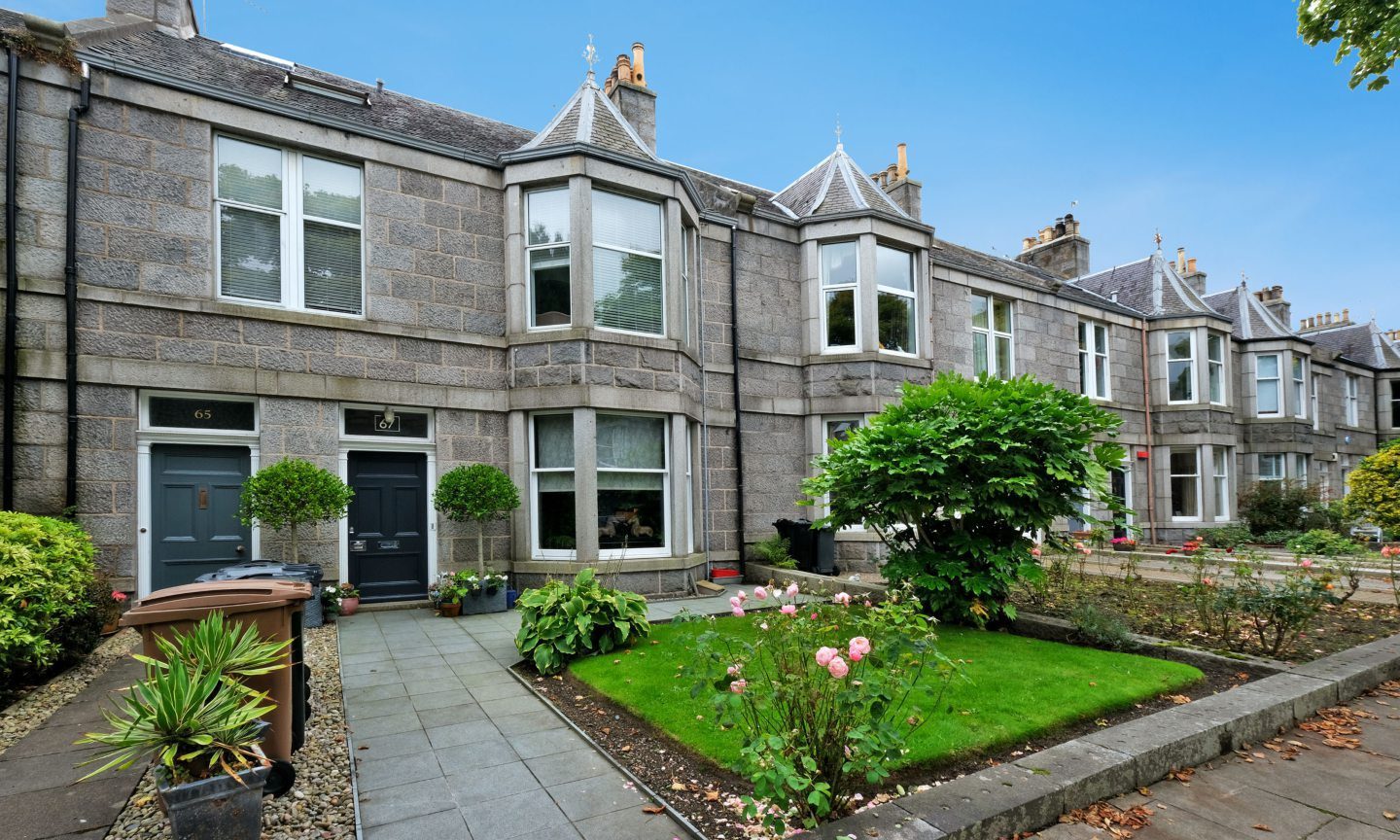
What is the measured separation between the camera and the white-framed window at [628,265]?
416 inches

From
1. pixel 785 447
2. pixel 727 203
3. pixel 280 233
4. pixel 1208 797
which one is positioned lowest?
pixel 1208 797

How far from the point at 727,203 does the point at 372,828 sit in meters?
11.4

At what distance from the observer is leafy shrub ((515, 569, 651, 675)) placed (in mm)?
6418

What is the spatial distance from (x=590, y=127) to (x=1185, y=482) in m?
19.3

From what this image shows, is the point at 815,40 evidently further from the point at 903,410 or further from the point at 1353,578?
the point at 1353,578

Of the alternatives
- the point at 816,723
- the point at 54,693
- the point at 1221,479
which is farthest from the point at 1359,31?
the point at 1221,479

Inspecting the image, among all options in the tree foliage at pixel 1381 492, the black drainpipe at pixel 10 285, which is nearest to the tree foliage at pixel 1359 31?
the tree foliage at pixel 1381 492

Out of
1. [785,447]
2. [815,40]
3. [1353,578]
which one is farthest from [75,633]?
[1353,578]

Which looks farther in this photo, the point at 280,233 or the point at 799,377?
the point at 799,377

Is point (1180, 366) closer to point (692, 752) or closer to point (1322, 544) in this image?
point (1322, 544)

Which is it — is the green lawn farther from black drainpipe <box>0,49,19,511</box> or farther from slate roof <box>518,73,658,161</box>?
slate roof <box>518,73,658,161</box>

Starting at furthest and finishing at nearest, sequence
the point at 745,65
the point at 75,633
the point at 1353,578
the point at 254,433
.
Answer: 1. the point at 745,65
2. the point at 254,433
3. the point at 1353,578
4. the point at 75,633

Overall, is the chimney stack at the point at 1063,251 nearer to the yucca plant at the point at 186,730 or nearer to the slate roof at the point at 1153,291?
the slate roof at the point at 1153,291

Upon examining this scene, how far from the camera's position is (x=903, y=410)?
7652 millimetres
